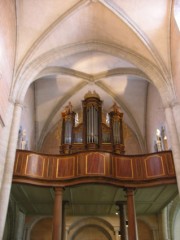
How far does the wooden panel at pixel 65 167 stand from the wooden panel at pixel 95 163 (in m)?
0.71

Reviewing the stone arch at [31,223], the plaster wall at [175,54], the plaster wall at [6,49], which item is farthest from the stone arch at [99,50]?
the stone arch at [31,223]

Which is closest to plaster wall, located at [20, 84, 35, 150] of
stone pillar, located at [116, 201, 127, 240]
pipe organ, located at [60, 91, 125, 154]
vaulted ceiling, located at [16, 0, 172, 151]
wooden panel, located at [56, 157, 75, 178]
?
vaulted ceiling, located at [16, 0, 172, 151]

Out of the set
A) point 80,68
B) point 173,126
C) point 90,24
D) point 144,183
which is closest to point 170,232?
point 144,183

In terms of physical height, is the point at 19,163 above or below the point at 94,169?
above

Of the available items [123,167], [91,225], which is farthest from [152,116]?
[91,225]

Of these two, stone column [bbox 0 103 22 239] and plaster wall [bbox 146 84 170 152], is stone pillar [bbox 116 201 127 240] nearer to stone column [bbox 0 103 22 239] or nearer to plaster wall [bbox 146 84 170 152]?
plaster wall [bbox 146 84 170 152]

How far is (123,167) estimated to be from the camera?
11602 millimetres

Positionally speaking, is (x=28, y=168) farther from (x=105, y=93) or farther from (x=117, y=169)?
(x=105, y=93)

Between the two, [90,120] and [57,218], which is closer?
[57,218]

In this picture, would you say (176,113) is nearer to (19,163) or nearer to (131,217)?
(131,217)

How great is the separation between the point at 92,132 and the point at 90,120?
30.7 inches

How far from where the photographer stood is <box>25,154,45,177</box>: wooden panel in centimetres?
1116

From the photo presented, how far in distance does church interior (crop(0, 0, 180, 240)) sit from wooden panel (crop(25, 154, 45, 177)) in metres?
0.04

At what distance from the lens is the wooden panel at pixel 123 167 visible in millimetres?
11438
